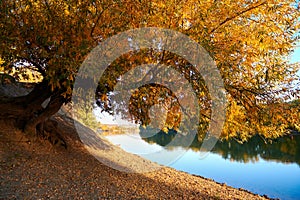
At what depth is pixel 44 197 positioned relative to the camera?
4.73m

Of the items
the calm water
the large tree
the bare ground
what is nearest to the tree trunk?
the bare ground

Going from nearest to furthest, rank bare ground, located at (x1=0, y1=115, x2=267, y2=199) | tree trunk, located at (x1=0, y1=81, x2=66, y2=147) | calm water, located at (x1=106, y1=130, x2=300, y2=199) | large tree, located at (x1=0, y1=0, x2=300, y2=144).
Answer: large tree, located at (x1=0, y1=0, x2=300, y2=144), bare ground, located at (x1=0, y1=115, x2=267, y2=199), tree trunk, located at (x1=0, y1=81, x2=66, y2=147), calm water, located at (x1=106, y1=130, x2=300, y2=199)

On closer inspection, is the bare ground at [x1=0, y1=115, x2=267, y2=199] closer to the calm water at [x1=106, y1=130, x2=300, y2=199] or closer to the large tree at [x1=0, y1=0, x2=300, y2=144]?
the large tree at [x1=0, y1=0, x2=300, y2=144]

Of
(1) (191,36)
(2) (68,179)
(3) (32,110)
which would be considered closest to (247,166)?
(3) (32,110)

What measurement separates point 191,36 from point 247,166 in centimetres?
1659

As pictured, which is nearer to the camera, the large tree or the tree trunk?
the large tree

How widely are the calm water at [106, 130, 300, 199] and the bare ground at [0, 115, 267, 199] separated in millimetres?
5222

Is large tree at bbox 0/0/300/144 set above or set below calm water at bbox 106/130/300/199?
above

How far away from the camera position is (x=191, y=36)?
189 inches

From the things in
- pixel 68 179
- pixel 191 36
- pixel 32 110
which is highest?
pixel 191 36

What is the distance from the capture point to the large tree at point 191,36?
15.2 ft

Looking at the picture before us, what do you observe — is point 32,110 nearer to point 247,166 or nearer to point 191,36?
point 191,36

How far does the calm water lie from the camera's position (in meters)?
13.9

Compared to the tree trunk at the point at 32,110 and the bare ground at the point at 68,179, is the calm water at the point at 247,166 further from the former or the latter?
the tree trunk at the point at 32,110
